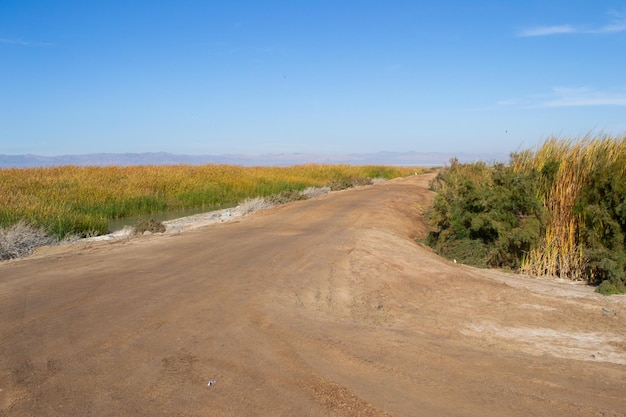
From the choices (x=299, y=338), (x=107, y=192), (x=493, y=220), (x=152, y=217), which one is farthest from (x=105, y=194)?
(x=299, y=338)

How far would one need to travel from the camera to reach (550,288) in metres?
10.5

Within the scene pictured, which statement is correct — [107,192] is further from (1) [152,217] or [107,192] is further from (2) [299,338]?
(2) [299,338]

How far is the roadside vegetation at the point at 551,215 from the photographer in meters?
11.2

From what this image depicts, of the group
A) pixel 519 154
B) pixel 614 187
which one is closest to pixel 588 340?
pixel 614 187

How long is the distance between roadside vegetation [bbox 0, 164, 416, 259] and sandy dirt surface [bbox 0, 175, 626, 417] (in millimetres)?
7276

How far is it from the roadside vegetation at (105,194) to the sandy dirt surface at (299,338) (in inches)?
286

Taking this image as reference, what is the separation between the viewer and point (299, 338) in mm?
6559

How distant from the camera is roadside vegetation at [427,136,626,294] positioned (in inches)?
443

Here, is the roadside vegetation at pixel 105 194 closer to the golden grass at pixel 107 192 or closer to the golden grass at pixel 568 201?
the golden grass at pixel 107 192

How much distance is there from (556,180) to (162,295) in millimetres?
8937

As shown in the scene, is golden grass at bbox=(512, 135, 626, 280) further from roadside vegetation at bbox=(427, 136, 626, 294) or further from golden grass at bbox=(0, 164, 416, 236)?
golden grass at bbox=(0, 164, 416, 236)

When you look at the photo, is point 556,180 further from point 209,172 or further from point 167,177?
point 209,172

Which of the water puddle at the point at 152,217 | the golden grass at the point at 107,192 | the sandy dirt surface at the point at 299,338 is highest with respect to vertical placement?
the sandy dirt surface at the point at 299,338

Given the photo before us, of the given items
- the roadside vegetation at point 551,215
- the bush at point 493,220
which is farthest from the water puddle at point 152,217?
the roadside vegetation at point 551,215
